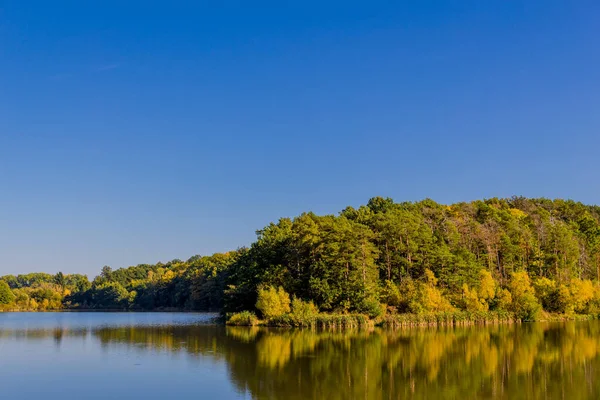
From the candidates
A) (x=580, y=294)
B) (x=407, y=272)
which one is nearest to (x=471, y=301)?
(x=407, y=272)

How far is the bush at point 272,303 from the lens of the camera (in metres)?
53.8

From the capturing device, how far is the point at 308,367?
2641cm

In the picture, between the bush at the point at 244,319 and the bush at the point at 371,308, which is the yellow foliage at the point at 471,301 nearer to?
the bush at the point at 371,308

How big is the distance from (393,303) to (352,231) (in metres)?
9.29

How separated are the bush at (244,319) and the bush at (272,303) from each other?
1304 millimetres

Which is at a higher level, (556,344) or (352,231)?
(352,231)

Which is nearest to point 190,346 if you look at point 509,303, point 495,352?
point 495,352

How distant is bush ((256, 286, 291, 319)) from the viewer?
5375 centimetres

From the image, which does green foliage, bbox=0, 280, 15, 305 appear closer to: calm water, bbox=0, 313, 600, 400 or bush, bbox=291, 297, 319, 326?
calm water, bbox=0, 313, 600, 400

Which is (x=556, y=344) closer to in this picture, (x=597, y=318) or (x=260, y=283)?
(x=260, y=283)

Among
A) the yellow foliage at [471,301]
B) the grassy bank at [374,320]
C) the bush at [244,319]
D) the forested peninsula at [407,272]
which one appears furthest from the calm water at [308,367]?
the yellow foliage at [471,301]

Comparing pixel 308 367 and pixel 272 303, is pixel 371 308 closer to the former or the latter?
pixel 272 303

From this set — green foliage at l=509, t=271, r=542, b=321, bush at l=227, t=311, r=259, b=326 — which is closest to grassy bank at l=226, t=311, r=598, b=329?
bush at l=227, t=311, r=259, b=326

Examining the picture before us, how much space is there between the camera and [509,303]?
60562 mm
